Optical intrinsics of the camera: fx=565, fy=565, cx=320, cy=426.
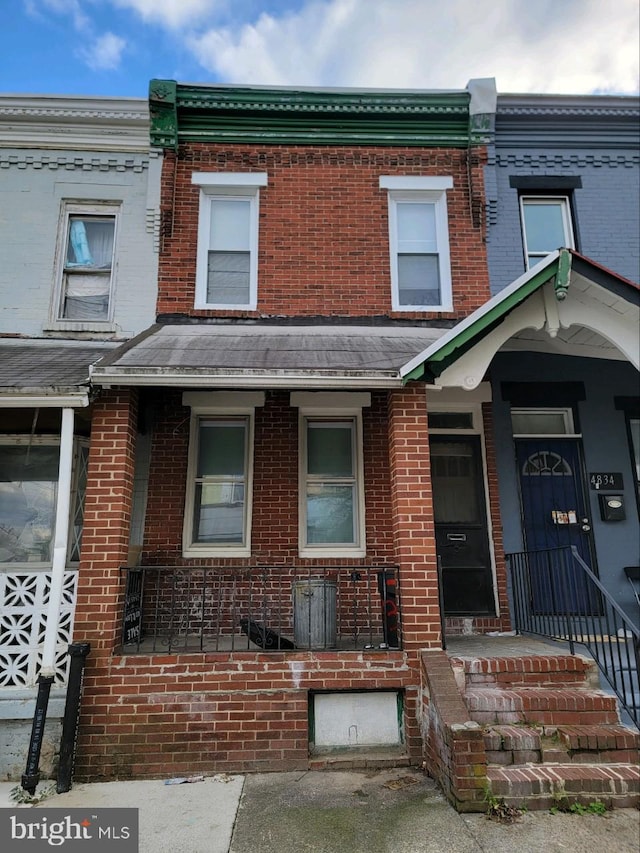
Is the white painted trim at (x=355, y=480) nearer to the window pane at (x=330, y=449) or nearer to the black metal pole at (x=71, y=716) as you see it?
the window pane at (x=330, y=449)

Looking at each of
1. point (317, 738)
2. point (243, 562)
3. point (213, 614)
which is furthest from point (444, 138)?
point (317, 738)

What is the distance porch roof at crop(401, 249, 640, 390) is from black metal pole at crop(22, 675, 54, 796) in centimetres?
422

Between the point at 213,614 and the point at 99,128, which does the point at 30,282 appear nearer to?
the point at 99,128

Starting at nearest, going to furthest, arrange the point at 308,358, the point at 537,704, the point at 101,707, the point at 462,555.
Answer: the point at 537,704
the point at 101,707
the point at 308,358
the point at 462,555

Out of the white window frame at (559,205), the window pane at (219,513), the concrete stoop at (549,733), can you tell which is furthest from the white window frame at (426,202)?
the concrete stoop at (549,733)

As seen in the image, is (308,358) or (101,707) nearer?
(101,707)

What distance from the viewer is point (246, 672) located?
16.9 feet

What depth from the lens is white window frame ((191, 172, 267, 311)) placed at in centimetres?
773

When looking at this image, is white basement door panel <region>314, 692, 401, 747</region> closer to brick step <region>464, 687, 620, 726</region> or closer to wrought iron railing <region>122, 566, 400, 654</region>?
wrought iron railing <region>122, 566, 400, 654</region>

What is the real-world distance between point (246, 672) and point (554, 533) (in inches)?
169

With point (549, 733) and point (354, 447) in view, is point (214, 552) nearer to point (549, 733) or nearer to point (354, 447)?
A: point (354, 447)

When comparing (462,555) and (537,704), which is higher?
(462,555)

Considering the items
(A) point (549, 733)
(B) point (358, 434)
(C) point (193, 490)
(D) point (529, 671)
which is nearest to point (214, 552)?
(C) point (193, 490)
